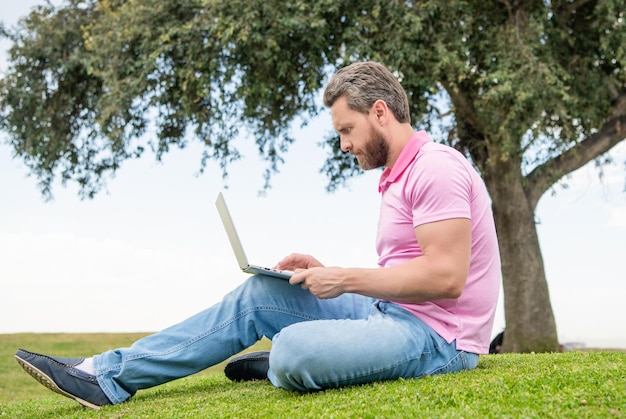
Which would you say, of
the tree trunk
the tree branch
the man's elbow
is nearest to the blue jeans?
the man's elbow

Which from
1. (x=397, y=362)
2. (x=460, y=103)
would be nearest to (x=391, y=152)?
(x=397, y=362)

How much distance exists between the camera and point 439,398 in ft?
11.5

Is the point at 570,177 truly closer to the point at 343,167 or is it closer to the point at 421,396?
the point at 343,167

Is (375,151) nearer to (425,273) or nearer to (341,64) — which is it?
(425,273)

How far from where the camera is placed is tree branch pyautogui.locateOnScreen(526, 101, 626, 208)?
12875mm

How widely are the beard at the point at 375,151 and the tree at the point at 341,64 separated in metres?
6.91

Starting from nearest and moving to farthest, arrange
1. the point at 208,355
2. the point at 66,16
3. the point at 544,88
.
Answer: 1. the point at 208,355
2. the point at 544,88
3. the point at 66,16

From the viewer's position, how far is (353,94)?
3.99m

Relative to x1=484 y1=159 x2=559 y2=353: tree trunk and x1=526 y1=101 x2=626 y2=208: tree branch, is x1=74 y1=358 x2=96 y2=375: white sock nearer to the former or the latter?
x1=484 y1=159 x2=559 y2=353: tree trunk

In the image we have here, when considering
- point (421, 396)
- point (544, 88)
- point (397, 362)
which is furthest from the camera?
point (544, 88)

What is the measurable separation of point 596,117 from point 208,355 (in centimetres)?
1003

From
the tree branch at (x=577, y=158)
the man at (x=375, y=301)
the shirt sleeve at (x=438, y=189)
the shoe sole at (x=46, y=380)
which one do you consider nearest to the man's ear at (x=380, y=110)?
the man at (x=375, y=301)

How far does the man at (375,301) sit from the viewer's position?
3621 millimetres

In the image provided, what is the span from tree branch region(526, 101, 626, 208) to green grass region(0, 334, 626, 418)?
8247mm
